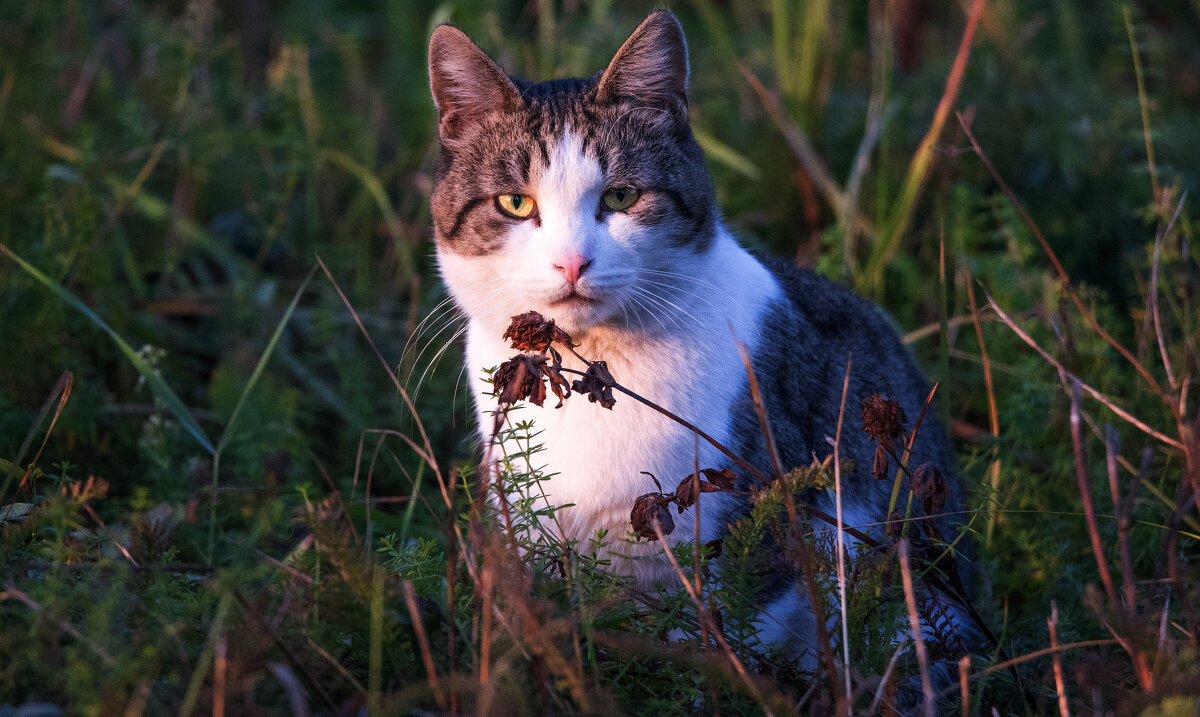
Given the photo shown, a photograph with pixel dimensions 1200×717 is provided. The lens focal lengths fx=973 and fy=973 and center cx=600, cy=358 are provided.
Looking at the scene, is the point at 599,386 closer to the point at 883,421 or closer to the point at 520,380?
the point at 520,380

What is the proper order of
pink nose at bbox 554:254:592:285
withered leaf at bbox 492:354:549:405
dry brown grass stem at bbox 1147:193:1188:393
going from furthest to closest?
1. dry brown grass stem at bbox 1147:193:1188:393
2. pink nose at bbox 554:254:592:285
3. withered leaf at bbox 492:354:549:405

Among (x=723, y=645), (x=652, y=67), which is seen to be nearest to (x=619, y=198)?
(x=652, y=67)

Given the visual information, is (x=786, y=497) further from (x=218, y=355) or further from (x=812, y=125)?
(x=812, y=125)

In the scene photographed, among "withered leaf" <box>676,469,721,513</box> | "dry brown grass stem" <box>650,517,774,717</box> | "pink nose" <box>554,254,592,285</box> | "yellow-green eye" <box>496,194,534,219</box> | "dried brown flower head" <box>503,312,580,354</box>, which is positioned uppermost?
"yellow-green eye" <box>496,194,534,219</box>

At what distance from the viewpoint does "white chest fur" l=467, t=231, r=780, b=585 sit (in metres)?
2.22

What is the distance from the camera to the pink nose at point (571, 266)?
2135 mm

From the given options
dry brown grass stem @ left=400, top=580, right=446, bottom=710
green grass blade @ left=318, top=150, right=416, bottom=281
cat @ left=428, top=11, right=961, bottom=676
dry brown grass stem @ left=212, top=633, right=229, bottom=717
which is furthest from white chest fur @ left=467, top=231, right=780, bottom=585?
green grass blade @ left=318, top=150, right=416, bottom=281

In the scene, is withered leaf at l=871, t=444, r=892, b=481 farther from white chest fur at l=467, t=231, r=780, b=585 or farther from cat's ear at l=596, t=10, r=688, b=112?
cat's ear at l=596, t=10, r=688, b=112

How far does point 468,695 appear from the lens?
1641 millimetres

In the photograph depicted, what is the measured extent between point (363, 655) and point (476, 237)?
1.07m

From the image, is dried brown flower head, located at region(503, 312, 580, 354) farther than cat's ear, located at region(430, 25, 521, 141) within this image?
No

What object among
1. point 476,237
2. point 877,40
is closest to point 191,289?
point 476,237

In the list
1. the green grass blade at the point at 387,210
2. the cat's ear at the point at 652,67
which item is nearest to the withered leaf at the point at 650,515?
the cat's ear at the point at 652,67

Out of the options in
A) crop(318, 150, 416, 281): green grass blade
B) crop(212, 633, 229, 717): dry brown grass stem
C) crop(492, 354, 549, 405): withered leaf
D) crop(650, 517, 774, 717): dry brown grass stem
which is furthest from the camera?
crop(318, 150, 416, 281): green grass blade
